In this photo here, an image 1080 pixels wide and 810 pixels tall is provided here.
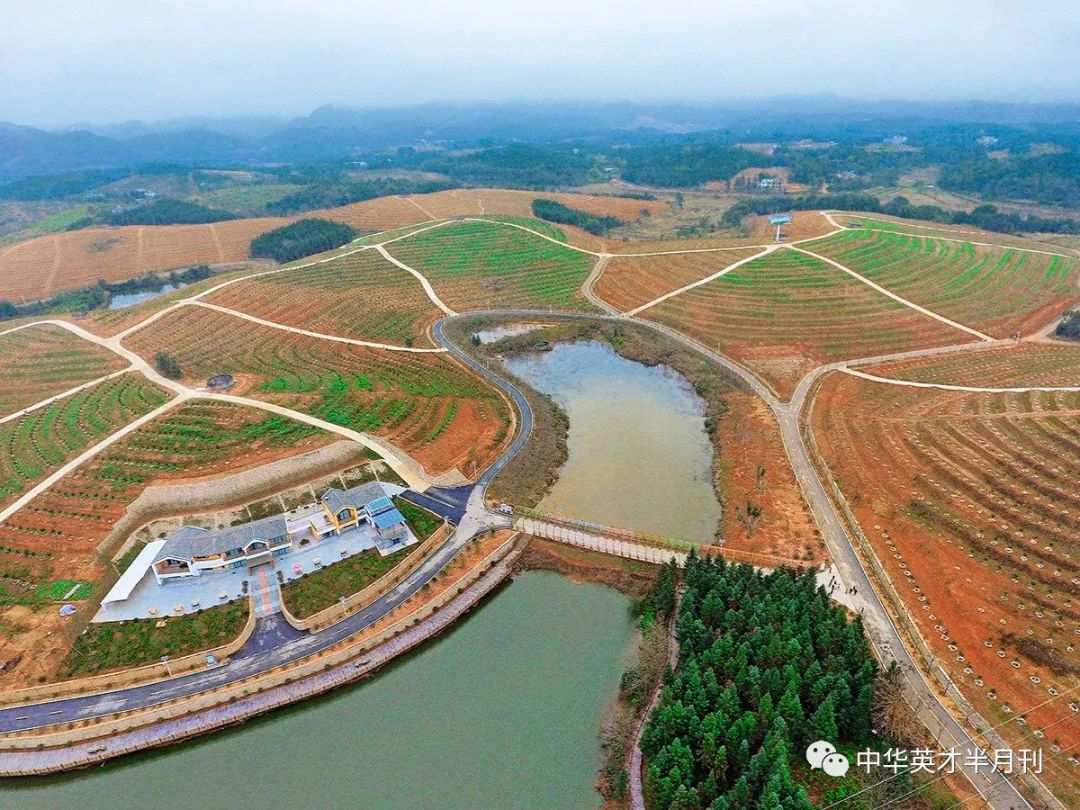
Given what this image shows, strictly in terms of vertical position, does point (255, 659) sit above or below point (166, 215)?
below

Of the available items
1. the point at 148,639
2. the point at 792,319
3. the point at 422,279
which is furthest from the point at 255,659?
the point at 792,319

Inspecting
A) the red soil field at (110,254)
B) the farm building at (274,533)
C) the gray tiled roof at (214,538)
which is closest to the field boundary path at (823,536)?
the farm building at (274,533)

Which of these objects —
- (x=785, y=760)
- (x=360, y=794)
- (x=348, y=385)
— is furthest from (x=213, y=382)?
(x=785, y=760)

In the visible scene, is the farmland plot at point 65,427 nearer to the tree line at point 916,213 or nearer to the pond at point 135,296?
the pond at point 135,296

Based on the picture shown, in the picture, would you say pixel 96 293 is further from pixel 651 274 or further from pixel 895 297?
pixel 895 297

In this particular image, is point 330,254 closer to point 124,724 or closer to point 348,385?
point 348,385

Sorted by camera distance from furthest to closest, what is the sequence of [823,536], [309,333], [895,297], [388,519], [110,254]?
[110,254] → [895,297] → [309,333] → [388,519] → [823,536]

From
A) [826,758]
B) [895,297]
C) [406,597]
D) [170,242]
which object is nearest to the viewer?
[826,758]
